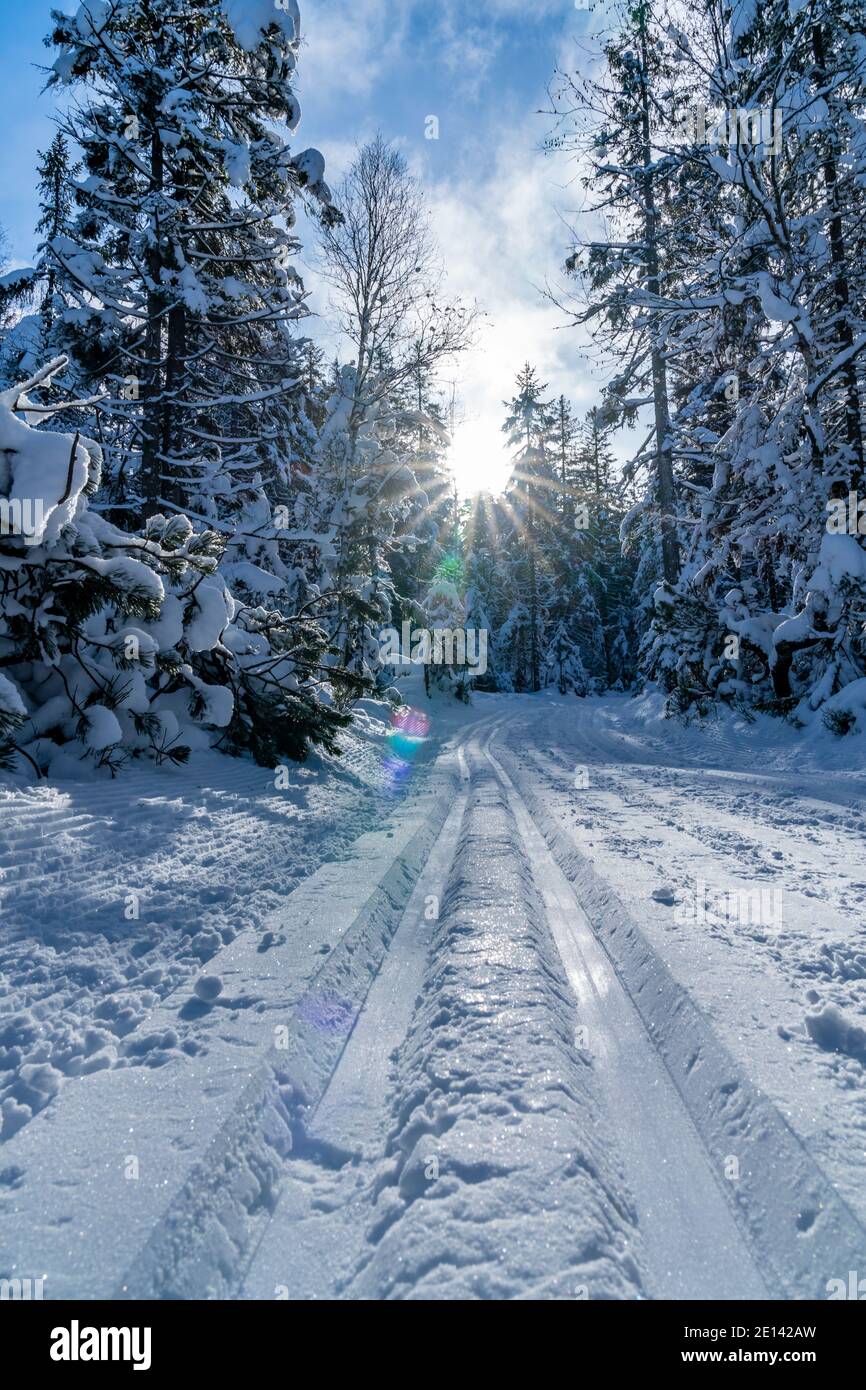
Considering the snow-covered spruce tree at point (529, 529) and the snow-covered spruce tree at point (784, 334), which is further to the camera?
the snow-covered spruce tree at point (529, 529)

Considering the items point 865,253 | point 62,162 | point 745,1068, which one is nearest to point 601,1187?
point 745,1068

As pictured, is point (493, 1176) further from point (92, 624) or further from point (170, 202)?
point (170, 202)

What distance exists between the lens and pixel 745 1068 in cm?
183

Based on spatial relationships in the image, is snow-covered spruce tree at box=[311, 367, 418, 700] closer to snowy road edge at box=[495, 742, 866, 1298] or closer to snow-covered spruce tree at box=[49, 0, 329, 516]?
snow-covered spruce tree at box=[49, 0, 329, 516]

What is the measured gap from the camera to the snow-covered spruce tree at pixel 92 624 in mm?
3754

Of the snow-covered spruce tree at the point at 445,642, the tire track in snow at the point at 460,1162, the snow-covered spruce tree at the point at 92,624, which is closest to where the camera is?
the tire track in snow at the point at 460,1162

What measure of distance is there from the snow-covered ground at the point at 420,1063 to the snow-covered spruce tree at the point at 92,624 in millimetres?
640

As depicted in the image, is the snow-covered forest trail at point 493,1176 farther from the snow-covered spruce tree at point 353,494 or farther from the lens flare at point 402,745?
the snow-covered spruce tree at point 353,494

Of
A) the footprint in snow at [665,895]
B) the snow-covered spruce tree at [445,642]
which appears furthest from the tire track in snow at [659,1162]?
the snow-covered spruce tree at [445,642]

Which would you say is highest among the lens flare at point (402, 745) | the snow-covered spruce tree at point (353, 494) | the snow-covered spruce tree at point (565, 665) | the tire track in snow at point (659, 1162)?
the snow-covered spruce tree at point (353, 494)

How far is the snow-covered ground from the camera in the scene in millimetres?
1312

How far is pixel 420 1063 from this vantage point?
77.2 inches

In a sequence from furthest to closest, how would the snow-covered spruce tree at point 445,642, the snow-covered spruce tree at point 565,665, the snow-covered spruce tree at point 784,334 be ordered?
the snow-covered spruce tree at point 565,665 < the snow-covered spruce tree at point 445,642 < the snow-covered spruce tree at point 784,334

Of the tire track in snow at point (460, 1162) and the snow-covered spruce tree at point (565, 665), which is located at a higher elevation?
the snow-covered spruce tree at point (565, 665)
